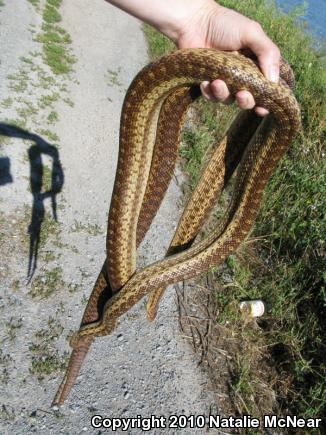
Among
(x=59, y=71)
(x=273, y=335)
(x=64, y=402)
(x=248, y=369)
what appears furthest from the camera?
(x=59, y=71)

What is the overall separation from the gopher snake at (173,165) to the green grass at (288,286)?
2128mm

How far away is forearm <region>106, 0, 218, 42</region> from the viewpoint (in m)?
2.29

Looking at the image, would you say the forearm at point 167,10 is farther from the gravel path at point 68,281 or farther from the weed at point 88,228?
the weed at point 88,228

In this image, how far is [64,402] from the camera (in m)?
3.71

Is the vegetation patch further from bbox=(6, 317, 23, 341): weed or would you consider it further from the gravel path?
bbox=(6, 317, 23, 341): weed

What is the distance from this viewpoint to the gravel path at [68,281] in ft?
12.4

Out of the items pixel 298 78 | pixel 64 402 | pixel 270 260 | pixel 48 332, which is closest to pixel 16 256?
pixel 48 332

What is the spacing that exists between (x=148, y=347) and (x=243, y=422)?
1.15m

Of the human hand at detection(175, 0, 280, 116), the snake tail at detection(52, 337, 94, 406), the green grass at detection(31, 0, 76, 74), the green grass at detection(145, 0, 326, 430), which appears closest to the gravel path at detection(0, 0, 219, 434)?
the green grass at detection(31, 0, 76, 74)

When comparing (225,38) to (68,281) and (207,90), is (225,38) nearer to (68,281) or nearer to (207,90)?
(207,90)

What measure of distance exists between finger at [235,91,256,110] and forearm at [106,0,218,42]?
762 millimetres

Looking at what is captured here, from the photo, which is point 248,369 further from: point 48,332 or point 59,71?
point 59,71

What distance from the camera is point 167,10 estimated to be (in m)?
2.35

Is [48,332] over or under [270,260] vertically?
under
